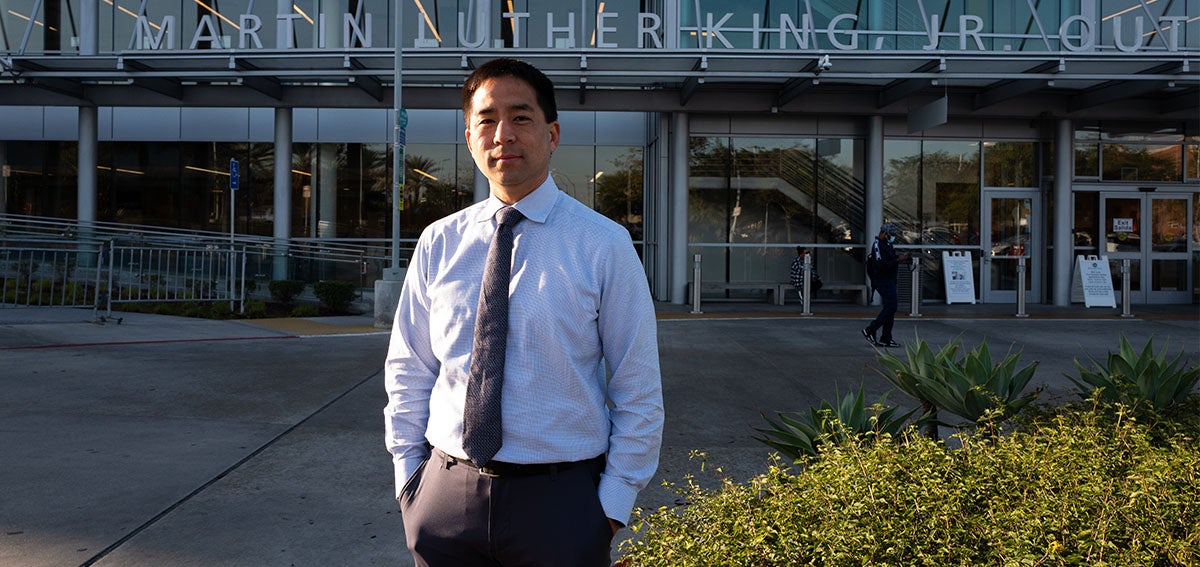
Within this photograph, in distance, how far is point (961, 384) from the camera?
4.16 m

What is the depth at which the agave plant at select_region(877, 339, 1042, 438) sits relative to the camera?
4.12m

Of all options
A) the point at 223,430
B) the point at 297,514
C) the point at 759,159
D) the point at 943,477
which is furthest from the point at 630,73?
the point at 943,477

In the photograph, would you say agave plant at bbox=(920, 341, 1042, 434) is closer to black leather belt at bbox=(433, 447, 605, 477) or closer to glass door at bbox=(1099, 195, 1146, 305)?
black leather belt at bbox=(433, 447, 605, 477)

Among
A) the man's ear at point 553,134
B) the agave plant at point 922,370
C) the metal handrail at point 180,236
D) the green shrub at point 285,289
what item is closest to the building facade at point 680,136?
the metal handrail at point 180,236

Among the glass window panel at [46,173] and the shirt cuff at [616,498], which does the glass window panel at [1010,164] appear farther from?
the glass window panel at [46,173]

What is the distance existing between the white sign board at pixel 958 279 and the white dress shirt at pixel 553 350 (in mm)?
19768

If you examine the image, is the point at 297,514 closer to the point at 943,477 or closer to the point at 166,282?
the point at 943,477

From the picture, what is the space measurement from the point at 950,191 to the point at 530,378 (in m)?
21.0

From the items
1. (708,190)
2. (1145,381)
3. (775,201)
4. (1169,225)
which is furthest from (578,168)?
(1145,381)

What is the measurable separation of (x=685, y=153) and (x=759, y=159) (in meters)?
1.98

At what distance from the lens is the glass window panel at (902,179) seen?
68.5ft

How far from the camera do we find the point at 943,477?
10.1 ft

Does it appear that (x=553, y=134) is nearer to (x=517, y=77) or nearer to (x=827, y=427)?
(x=517, y=77)

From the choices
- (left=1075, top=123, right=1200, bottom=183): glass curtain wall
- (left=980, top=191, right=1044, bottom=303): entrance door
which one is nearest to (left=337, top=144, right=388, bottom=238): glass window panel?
(left=980, top=191, right=1044, bottom=303): entrance door
